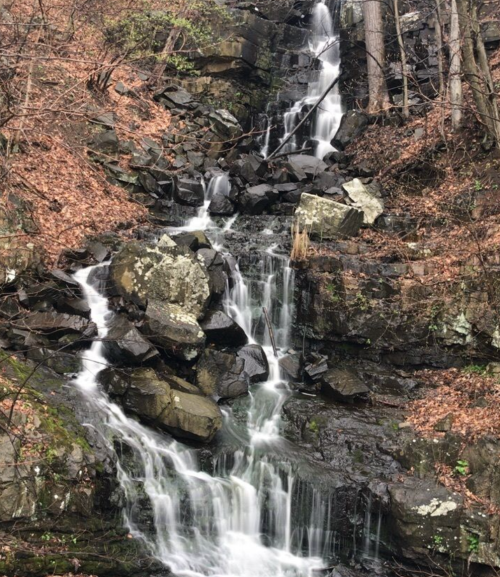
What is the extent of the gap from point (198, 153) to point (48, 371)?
8.95 metres

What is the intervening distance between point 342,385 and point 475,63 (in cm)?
672

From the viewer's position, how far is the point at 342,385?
874cm

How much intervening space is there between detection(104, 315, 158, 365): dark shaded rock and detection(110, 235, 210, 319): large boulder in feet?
3.09

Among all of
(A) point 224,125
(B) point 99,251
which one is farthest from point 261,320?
(A) point 224,125

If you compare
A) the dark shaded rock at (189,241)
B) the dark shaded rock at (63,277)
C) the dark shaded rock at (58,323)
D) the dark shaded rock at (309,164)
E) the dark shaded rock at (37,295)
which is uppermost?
the dark shaded rock at (309,164)

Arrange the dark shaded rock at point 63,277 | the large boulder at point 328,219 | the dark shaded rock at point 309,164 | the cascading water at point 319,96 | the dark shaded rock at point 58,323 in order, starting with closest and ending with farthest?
1. the dark shaded rock at point 58,323
2. the dark shaded rock at point 63,277
3. the large boulder at point 328,219
4. the dark shaded rock at point 309,164
5. the cascading water at point 319,96

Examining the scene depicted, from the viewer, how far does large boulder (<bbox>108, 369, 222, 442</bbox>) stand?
711cm

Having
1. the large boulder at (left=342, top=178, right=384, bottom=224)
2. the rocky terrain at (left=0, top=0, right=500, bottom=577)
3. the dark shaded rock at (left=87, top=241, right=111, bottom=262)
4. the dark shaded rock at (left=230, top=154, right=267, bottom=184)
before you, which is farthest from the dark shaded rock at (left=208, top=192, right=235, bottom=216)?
the dark shaded rock at (left=87, top=241, right=111, bottom=262)

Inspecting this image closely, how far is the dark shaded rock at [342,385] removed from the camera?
864 cm

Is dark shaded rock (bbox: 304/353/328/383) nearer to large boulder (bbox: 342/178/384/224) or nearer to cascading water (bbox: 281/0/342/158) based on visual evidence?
large boulder (bbox: 342/178/384/224)

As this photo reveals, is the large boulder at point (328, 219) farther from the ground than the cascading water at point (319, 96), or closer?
closer

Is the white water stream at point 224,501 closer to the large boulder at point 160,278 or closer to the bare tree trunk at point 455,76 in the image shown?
the large boulder at point 160,278

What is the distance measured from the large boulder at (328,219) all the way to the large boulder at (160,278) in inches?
116

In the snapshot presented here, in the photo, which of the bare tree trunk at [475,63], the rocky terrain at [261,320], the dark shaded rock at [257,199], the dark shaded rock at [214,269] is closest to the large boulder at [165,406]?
the rocky terrain at [261,320]
